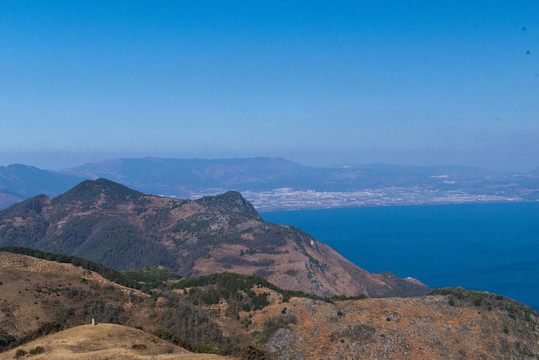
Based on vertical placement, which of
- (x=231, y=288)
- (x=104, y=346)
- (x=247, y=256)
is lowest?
(x=247, y=256)

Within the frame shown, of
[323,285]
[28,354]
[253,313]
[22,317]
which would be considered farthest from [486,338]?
[323,285]

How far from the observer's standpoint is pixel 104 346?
35000 mm

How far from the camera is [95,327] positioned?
128 feet

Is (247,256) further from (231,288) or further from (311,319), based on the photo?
(311,319)

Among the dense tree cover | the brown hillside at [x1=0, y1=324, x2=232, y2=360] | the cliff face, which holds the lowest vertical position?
the cliff face

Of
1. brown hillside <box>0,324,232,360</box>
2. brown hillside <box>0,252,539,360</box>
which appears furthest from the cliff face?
brown hillside <box>0,324,232,360</box>

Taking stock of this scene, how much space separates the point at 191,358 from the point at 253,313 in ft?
107

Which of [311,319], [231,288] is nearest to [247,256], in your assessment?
[231,288]

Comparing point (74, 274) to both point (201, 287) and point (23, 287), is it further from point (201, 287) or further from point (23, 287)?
point (201, 287)

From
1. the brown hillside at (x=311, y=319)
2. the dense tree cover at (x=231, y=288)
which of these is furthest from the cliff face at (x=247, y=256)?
the brown hillside at (x=311, y=319)

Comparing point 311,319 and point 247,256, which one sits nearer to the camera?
point 311,319

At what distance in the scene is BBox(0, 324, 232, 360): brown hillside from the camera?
3183 centimetres

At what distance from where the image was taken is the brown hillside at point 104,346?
31828 mm

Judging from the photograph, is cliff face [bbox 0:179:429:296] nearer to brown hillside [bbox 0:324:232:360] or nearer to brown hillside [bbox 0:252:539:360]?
brown hillside [bbox 0:252:539:360]
